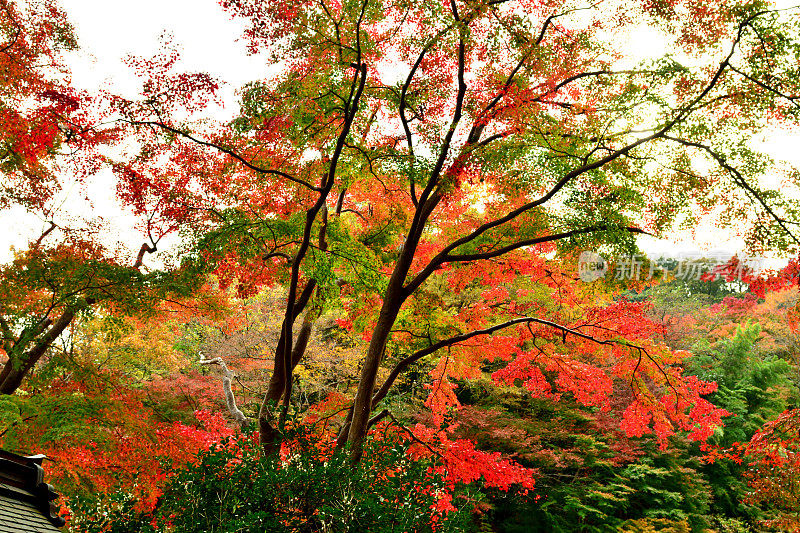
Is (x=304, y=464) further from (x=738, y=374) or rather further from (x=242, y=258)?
(x=738, y=374)

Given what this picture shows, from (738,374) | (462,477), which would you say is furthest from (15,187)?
(738,374)

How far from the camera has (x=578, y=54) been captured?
20.2ft

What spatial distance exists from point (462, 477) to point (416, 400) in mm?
5025

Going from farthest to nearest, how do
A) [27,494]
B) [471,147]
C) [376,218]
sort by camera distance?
[376,218] → [471,147] → [27,494]

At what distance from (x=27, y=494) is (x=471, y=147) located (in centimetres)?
558

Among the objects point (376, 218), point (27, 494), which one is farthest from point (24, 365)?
point (376, 218)

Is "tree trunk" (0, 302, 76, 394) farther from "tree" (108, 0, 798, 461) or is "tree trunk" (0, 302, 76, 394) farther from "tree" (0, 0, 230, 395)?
"tree" (108, 0, 798, 461)

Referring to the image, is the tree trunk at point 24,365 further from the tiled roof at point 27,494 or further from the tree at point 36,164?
the tiled roof at point 27,494

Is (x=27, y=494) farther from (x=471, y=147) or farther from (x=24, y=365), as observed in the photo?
(x=471, y=147)

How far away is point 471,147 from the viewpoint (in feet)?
19.1

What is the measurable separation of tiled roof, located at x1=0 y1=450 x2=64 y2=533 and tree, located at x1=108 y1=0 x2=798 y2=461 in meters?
2.12

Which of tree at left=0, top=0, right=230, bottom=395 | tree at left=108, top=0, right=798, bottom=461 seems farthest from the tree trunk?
tree at left=108, top=0, right=798, bottom=461

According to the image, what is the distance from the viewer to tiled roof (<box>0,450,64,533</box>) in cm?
436

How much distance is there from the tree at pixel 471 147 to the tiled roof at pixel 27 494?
83.6 inches
